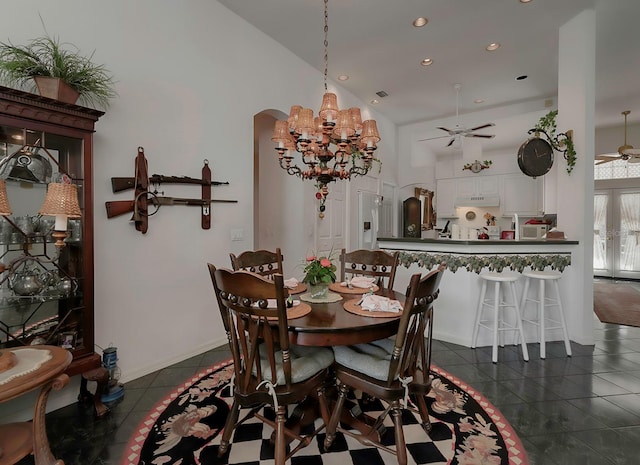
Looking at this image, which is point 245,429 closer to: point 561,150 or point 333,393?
point 333,393

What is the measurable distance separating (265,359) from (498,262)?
2643mm

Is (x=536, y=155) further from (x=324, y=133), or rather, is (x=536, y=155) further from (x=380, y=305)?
(x=380, y=305)

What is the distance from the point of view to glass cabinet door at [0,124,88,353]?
70.9 inches

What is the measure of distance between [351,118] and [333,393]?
2.07 meters

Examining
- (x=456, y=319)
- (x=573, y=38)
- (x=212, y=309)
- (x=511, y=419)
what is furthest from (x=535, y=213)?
(x=212, y=309)

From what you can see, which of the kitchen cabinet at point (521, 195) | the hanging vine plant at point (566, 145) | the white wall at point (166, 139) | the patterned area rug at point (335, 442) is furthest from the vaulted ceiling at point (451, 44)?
the patterned area rug at point (335, 442)

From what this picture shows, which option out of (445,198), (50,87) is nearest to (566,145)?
(445,198)

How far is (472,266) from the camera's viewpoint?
10.5 ft

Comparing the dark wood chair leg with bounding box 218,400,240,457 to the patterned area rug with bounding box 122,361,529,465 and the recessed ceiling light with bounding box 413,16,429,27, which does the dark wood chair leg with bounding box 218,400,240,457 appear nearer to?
the patterned area rug with bounding box 122,361,529,465

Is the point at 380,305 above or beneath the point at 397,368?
above

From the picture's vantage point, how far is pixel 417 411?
6.68 feet

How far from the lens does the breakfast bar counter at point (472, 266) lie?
10.5ft

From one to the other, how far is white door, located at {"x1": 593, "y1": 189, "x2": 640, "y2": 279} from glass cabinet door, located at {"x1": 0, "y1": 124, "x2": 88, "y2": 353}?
9229mm

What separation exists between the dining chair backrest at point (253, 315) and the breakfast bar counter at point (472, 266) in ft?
7.95
